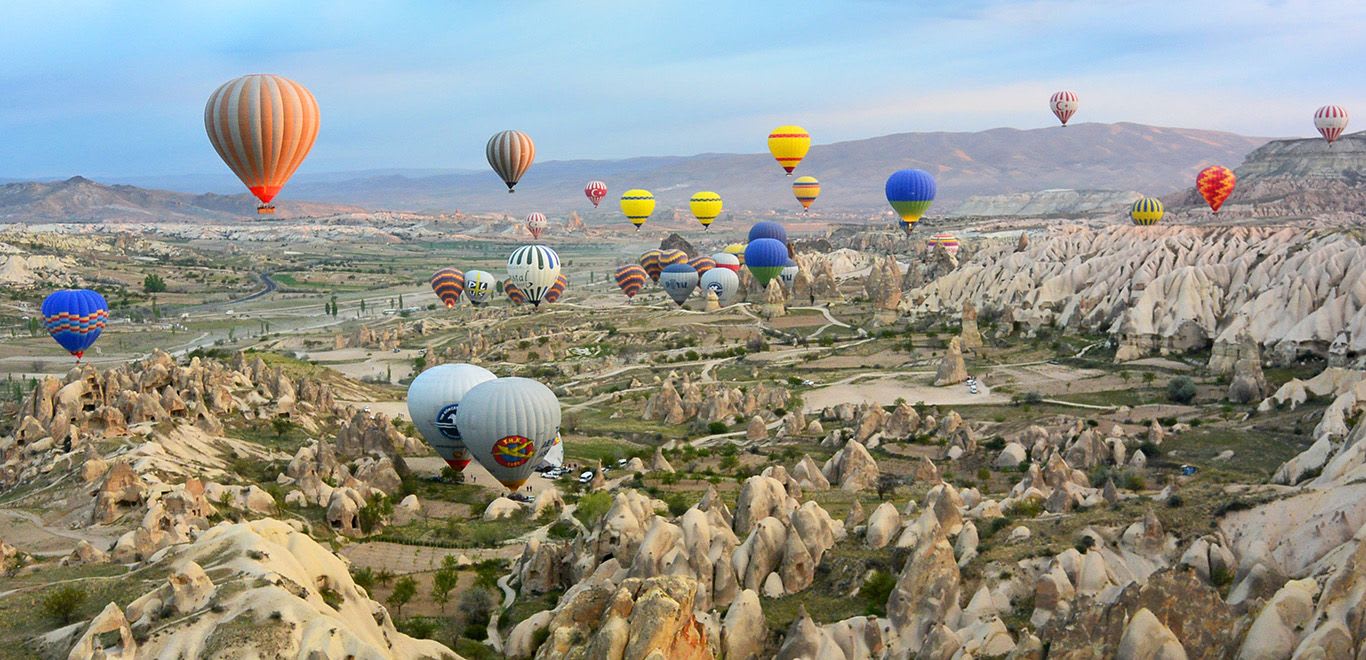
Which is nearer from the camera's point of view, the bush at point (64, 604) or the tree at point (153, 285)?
the bush at point (64, 604)

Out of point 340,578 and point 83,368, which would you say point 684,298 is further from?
point 340,578

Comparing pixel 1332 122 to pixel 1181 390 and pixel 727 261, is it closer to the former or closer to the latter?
pixel 727 261

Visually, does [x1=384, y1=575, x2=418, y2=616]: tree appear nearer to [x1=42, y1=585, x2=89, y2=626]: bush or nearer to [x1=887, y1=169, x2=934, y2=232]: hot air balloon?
[x1=42, y1=585, x2=89, y2=626]: bush

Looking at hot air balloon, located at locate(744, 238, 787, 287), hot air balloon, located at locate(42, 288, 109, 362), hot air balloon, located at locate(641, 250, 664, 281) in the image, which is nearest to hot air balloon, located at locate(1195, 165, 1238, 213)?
hot air balloon, located at locate(744, 238, 787, 287)

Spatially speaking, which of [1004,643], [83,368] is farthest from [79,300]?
[1004,643]

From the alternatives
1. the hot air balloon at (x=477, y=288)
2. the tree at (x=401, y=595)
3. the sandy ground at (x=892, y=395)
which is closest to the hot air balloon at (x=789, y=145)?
the hot air balloon at (x=477, y=288)

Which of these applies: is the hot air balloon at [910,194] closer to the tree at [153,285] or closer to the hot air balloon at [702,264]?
the hot air balloon at [702,264]

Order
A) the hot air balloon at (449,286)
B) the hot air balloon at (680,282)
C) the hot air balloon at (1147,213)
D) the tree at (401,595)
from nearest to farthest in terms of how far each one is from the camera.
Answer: the tree at (401,595), the hot air balloon at (680,282), the hot air balloon at (1147,213), the hot air balloon at (449,286)
